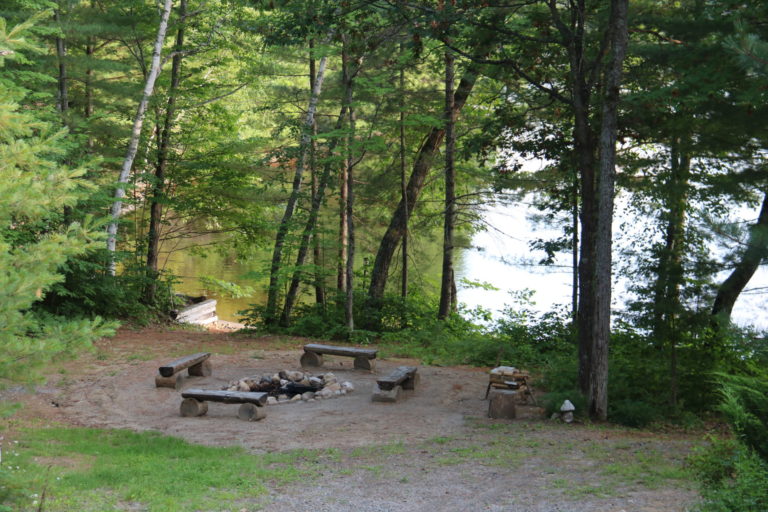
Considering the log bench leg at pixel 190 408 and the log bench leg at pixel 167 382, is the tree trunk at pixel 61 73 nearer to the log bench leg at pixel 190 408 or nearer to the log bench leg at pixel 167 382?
the log bench leg at pixel 167 382

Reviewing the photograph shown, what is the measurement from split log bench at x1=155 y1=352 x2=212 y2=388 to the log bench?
162 cm

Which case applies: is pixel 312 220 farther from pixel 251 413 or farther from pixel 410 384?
pixel 251 413

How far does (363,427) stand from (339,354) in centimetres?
320

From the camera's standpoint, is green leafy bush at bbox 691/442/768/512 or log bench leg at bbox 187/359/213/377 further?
log bench leg at bbox 187/359/213/377

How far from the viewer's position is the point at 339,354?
11094mm

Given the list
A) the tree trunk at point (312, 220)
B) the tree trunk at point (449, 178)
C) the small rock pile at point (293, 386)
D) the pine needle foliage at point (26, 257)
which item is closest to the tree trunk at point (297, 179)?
the tree trunk at point (312, 220)

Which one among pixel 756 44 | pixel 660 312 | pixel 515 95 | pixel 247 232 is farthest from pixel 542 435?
pixel 247 232

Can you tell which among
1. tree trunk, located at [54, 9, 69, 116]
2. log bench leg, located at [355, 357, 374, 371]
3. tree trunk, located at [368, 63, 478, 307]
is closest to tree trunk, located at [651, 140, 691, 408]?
log bench leg, located at [355, 357, 374, 371]

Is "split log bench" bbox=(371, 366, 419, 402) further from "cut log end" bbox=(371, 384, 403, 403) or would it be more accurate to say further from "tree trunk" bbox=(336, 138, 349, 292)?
"tree trunk" bbox=(336, 138, 349, 292)

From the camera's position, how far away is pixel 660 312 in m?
8.39

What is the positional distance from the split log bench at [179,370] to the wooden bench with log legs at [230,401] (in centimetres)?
119

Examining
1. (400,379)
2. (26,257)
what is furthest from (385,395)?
(26,257)

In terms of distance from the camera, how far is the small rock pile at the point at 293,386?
9.66 meters

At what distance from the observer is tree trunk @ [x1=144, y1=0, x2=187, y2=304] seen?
51.1 ft
